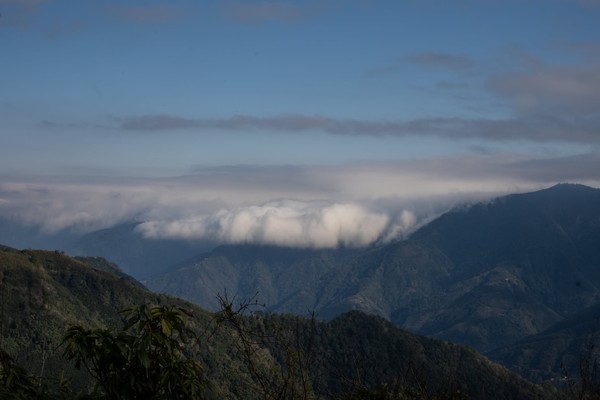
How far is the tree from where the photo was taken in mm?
13312

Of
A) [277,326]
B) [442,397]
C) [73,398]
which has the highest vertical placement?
[277,326]

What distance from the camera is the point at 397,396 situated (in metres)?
21.5

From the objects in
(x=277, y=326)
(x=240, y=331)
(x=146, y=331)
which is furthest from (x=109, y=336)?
(x=277, y=326)

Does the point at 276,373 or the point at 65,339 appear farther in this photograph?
the point at 276,373

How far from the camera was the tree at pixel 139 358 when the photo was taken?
13.3 meters

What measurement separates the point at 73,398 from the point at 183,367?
7.56 feet

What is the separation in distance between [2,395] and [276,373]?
575 centimetres

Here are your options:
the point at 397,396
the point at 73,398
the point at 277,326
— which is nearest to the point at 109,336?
the point at 73,398

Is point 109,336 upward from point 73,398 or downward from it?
upward

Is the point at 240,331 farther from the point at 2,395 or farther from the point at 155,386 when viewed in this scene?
the point at 2,395

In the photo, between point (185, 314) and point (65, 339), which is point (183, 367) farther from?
point (65, 339)

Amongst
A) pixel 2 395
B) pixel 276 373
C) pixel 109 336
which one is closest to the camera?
pixel 2 395

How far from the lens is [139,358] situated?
13281mm

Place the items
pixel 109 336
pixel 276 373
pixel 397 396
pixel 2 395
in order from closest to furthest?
pixel 2 395 → pixel 109 336 → pixel 276 373 → pixel 397 396
